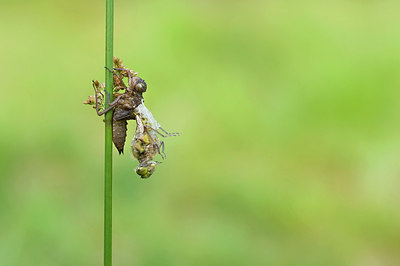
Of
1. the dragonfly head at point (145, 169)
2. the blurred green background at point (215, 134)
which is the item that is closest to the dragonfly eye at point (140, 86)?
the dragonfly head at point (145, 169)

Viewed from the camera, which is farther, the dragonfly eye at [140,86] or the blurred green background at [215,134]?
the blurred green background at [215,134]

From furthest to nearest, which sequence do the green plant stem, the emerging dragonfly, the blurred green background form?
the blurred green background → the emerging dragonfly → the green plant stem

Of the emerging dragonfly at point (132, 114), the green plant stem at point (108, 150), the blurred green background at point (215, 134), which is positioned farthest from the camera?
the blurred green background at point (215, 134)

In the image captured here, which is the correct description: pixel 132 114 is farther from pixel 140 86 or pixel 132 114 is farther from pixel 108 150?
pixel 108 150

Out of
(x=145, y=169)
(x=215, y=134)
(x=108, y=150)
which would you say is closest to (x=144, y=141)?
(x=145, y=169)

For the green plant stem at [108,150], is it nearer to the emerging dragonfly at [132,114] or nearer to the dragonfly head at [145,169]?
the emerging dragonfly at [132,114]

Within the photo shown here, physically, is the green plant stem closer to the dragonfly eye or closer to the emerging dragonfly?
the emerging dragonfly

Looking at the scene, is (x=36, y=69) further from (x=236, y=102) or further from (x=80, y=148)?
(x=236, y=102)

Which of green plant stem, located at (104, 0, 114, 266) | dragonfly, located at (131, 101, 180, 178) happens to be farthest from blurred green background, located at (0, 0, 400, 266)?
green plant stem, located at (104, 0, 114, 266)
